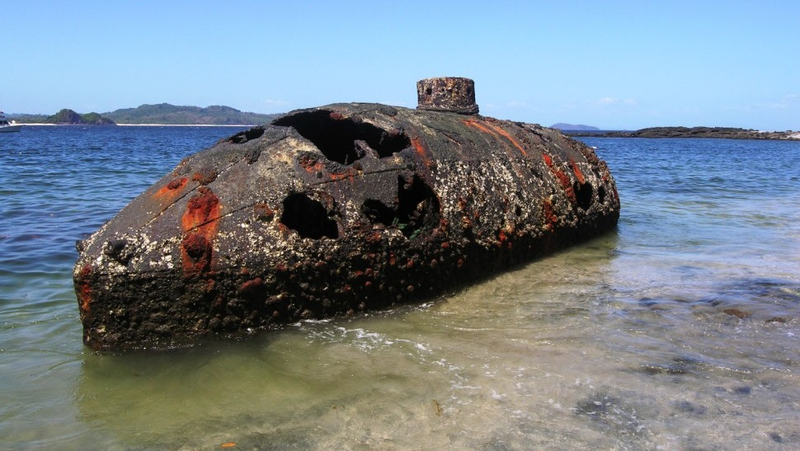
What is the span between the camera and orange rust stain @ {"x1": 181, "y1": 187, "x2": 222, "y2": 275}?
3381 mm

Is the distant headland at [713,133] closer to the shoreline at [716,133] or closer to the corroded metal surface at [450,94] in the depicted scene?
the shoreline at [716,133]

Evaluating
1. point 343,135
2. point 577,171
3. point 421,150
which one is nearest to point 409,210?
point 421,150

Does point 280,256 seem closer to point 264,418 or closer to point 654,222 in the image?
point 264,418

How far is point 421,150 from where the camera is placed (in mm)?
4406

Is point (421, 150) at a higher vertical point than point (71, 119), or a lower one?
lower

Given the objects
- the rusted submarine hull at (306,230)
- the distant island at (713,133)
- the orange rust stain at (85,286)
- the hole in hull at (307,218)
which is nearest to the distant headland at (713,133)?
the distant island at (713,133)

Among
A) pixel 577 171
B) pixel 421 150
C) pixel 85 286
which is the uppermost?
pixel 421 150

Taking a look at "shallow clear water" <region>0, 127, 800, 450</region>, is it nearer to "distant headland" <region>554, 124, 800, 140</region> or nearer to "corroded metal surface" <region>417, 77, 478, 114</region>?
"corroded metal surface" <region>417, 77, 478, 114</region>

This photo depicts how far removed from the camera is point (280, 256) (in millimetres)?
3539

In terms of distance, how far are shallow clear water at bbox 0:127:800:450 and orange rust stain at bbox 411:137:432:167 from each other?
3.23 feet

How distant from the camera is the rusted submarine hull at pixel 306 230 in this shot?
3391 millimetres

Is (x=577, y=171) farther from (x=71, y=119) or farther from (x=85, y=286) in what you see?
(x=71, y=119)

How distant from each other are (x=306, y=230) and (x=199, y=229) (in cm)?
74

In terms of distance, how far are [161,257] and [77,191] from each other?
356 inches
